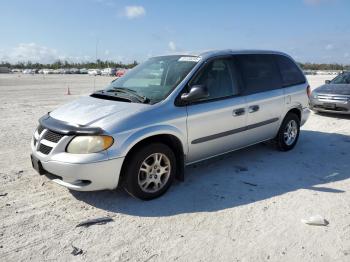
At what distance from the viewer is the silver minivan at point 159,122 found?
3.81m

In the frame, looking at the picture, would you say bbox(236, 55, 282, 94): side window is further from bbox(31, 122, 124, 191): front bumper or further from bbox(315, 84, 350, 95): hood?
bbox(315, 84, 350, 95): hood

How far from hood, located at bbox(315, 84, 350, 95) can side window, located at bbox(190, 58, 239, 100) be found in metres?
6.39

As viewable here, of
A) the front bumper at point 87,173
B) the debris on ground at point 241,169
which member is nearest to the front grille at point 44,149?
the front bumper at point 87,173

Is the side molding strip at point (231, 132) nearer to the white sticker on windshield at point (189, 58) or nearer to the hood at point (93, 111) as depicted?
the hood at point (93, 111)

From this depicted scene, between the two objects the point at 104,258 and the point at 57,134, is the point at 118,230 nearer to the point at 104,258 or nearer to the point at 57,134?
the point at 104,258

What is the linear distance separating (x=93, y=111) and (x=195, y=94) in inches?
50.9

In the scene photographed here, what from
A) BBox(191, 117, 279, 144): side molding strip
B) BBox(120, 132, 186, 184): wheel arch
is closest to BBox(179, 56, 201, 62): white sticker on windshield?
BBox(191, 117, 279, 144): side molding strip

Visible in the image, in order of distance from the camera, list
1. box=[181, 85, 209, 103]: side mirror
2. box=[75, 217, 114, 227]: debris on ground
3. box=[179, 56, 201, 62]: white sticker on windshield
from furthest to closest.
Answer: box=[179, 56, 201, 62]: white sticker on windshield < box=[181, 85, 209, 103]: side mirror < box=[75, 217, 114, 227]: debris on ground

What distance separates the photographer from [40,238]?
11.1ft

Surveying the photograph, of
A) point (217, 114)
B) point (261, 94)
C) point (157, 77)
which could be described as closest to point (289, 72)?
point (261, 94)

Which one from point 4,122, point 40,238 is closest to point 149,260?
point 40,238

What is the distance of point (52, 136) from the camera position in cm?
398

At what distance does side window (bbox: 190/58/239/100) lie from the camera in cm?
477

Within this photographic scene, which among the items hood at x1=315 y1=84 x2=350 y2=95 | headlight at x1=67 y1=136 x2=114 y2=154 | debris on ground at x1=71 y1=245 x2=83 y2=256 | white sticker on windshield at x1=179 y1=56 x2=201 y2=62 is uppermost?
white sticker on windshield at x1=179 y1=56 x2=201 y2=62
